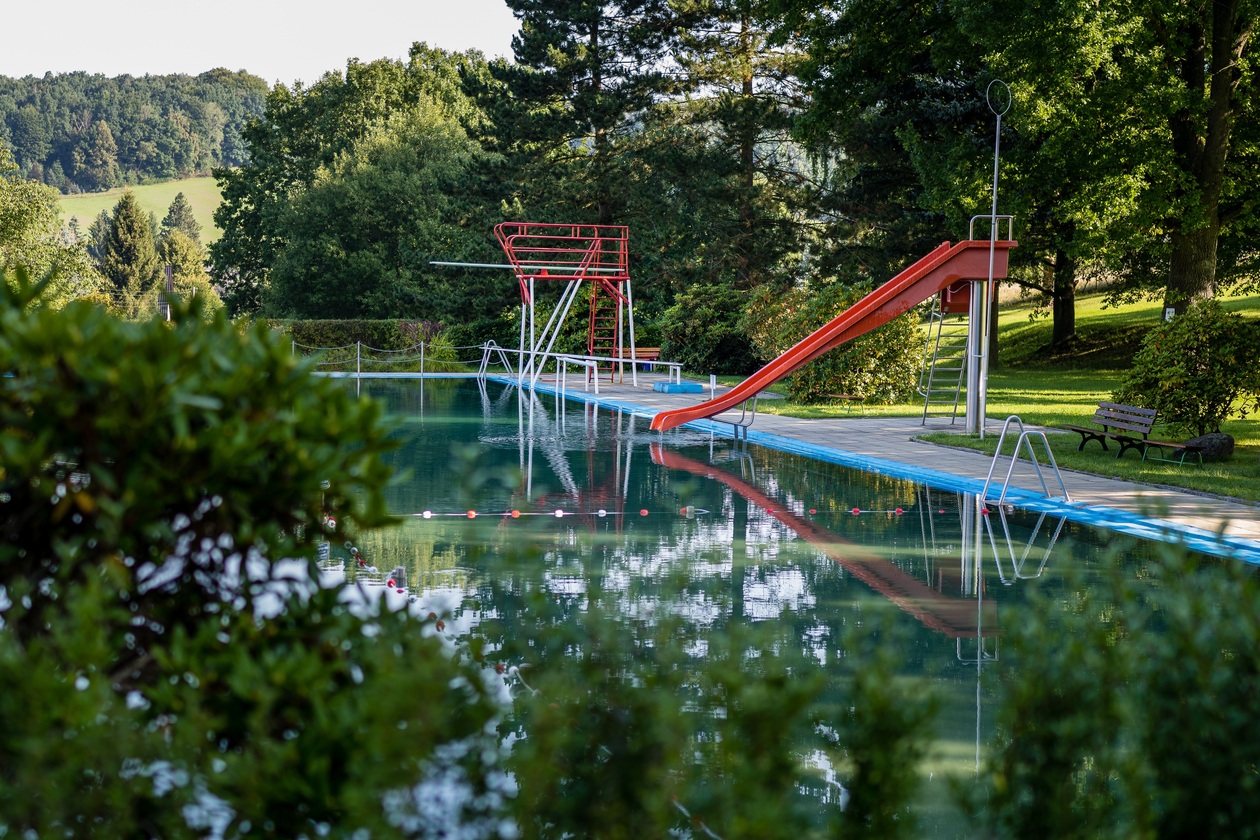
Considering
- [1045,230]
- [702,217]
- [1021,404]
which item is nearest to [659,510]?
[1021,404]

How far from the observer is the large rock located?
12750 millimetres

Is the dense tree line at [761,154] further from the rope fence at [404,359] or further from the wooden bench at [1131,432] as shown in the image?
the wooden bench at [1131,432]

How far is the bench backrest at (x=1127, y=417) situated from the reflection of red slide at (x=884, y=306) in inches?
103

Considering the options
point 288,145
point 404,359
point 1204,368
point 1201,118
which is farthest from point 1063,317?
point 288,145

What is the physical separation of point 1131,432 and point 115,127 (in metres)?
120

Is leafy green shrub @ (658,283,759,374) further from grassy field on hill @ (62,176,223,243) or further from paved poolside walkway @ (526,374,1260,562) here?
grassy field on hill @ (62,176,223,243)

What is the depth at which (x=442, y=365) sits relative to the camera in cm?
3553

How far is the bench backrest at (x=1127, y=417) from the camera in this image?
42.4 feet

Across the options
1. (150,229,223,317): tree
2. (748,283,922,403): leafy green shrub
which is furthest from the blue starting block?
(150,229,223,317): tree

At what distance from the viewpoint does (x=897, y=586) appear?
761cm

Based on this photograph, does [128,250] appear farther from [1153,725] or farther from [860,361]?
[1153,725]

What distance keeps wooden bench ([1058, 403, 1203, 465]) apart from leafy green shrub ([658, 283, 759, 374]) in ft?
48.5

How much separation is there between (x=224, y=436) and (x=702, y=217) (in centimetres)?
3194

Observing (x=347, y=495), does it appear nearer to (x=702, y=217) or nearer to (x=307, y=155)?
(x=702, y=217)
